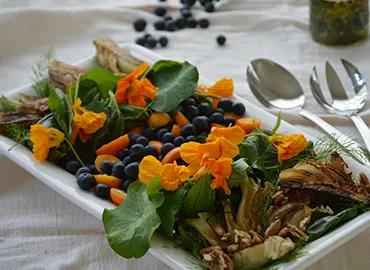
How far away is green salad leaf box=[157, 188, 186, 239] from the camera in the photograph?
155 cm

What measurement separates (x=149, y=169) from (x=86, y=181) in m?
0.19

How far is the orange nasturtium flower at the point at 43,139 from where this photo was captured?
6.11 feet

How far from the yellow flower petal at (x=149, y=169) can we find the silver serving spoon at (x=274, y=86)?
25.7 inches

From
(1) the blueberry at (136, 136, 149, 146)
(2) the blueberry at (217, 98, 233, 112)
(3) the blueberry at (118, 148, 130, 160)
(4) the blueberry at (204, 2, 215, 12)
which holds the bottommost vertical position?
(4) the blueberry at (204, 2, 215, 12)

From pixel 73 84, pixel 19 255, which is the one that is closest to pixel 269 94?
pixel 73 84

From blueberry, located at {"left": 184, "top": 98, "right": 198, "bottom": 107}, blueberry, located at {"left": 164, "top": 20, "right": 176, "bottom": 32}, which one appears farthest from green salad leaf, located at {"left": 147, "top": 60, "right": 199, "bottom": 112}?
blueberry, located at {"left": 164, "top": 20, "right": 176, "bottom": 32}

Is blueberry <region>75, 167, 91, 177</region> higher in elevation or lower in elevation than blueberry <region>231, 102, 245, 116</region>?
lower

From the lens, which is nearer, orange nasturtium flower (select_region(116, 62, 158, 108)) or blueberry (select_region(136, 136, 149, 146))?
blueberry (select_region(136, 136, 149, 146))

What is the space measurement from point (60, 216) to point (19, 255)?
0.15 metres

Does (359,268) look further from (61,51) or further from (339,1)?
(61,51)

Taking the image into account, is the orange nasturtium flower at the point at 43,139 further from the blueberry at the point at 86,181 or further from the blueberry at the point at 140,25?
the blueberry at the point at 140,25

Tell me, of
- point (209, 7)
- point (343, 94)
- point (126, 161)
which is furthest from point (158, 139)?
point (209, 7)

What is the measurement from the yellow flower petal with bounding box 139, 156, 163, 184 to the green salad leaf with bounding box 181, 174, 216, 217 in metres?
0.09

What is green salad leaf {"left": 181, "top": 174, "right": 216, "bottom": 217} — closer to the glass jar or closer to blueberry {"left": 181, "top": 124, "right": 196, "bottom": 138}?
blueberry {"left": 181, "top": 124, "right": 196, "bottom": 138}
